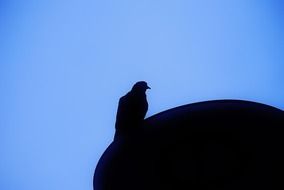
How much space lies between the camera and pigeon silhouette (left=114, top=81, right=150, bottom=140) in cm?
365

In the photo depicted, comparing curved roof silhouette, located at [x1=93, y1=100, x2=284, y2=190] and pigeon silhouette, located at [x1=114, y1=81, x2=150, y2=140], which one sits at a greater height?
pigeon silhouette, located at [x1=114, y1=81, x2=150, y2=140]

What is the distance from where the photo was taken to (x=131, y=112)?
3984mm

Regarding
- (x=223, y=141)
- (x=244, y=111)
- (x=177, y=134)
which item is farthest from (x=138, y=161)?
(x=244, y=111)

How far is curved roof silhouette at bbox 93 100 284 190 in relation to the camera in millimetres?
3604

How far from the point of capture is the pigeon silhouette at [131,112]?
12.0 feet

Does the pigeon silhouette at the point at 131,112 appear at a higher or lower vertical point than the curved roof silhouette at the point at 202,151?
higher

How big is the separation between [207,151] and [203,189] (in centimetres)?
51

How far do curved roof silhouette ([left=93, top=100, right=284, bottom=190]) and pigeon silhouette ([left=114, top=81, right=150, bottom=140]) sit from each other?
0.15 m

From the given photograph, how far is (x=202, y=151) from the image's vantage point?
3742 millimetres

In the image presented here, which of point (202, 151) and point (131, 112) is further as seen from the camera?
point (131, 112)

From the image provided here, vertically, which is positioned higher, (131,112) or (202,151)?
(131,112)

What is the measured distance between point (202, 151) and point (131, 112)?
115 cm

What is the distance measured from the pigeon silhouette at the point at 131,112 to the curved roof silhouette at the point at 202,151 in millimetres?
147

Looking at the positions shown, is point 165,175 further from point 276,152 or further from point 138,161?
point 276,152
